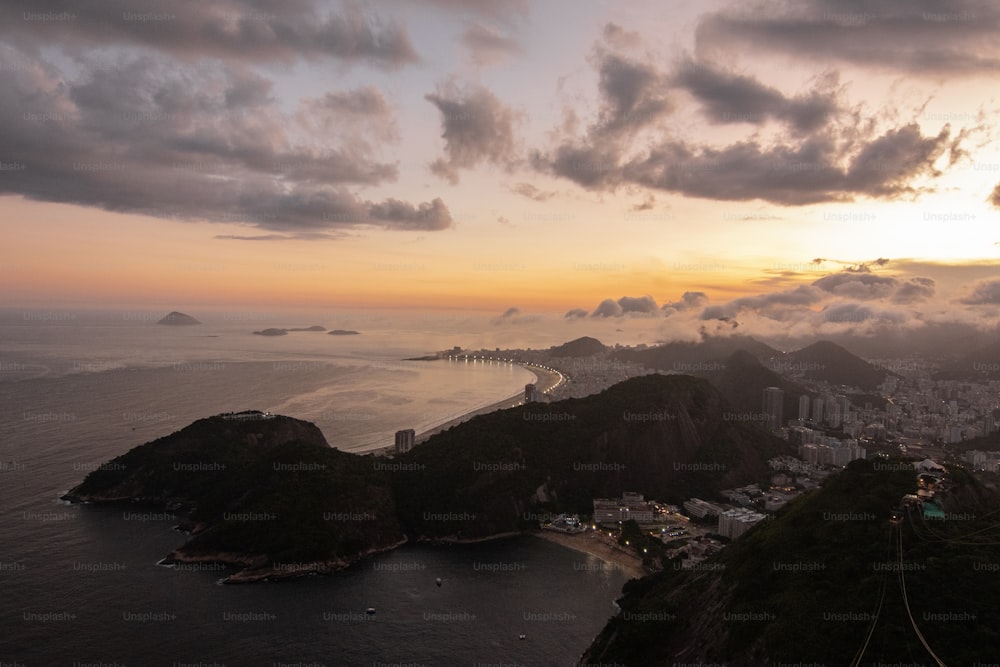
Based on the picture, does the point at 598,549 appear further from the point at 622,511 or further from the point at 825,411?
the point at 825,411

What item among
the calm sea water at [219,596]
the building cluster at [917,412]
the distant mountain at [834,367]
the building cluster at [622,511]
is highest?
the distant mountain at [834,367]

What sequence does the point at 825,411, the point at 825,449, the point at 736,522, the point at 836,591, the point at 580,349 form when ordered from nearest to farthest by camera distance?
1. the point at 836,591
2. the point at 736,522
3. the point at 825,449
4. the point at 825,411
5. the point at 580,349

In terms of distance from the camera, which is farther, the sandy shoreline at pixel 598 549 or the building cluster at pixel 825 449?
the building cluster at pixel 825 449

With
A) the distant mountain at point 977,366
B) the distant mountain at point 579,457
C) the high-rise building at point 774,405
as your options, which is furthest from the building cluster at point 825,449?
the distant mountain at point 977,366

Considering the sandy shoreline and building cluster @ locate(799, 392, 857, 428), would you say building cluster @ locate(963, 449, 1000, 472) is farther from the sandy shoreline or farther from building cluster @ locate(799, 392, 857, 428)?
the sandy shoreline

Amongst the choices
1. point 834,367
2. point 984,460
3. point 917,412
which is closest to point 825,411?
point 984,460

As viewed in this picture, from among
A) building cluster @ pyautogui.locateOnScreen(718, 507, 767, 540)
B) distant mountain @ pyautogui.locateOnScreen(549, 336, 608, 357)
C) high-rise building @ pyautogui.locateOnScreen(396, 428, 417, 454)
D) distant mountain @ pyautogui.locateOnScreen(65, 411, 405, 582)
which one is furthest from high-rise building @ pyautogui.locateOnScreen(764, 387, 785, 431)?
distant mountain @ pyautogui.locateOnScreen(549, 336, 608, 357)

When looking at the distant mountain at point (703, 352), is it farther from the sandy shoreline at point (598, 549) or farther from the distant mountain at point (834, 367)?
the sandy shoreline at point (598, 549)
